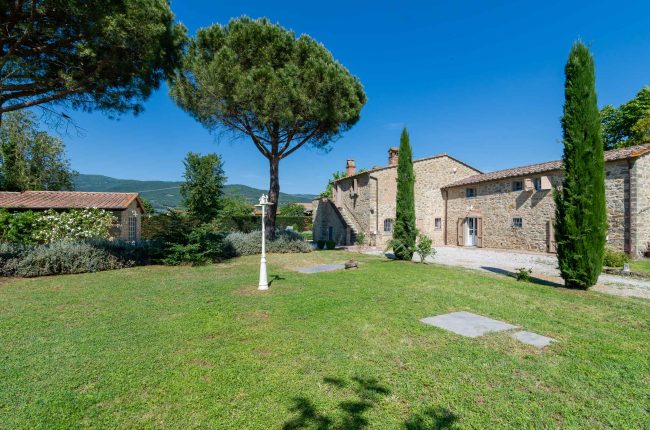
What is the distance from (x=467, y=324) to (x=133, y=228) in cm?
2021

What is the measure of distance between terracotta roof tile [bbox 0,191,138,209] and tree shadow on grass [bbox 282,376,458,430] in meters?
17.2

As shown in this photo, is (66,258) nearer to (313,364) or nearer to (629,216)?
(313,364)

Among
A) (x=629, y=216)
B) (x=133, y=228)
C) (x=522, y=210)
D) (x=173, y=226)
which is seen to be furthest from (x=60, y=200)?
(x=629, y=216)

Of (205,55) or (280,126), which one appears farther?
(280,126)

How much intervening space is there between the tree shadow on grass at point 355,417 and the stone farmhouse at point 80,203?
15.1 m

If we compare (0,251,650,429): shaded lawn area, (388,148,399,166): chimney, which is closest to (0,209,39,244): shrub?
(0,251,650,429): shaded lawn area

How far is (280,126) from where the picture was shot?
15.1 meters

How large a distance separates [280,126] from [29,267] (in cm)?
1080

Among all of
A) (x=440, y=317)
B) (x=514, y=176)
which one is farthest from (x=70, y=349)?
(x=514, y=176)

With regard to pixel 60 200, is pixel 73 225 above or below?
below

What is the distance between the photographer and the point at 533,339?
13.3 ft

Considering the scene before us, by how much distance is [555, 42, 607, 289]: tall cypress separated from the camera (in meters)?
7.44

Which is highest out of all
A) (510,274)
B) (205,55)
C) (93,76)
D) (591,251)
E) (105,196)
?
(205,55)

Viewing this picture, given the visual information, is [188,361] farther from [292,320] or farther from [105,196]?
[105,196]
